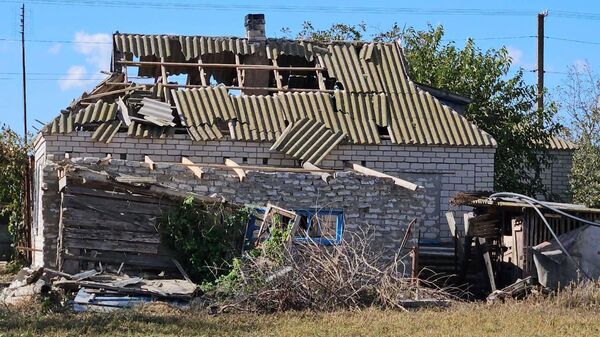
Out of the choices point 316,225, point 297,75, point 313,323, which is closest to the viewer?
point 313,323

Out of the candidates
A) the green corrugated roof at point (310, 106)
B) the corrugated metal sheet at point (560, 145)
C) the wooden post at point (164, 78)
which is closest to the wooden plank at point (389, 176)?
the green corrugated roof at point (310, 106)

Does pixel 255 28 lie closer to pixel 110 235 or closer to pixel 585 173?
pixel 110 235

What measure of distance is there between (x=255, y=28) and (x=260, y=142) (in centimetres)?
423

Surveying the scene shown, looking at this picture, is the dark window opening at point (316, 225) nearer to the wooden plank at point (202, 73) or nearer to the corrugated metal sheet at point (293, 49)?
the wooden plank at point (202, 73)

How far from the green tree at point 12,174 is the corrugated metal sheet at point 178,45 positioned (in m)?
4.52

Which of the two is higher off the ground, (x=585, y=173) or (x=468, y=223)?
(x=585, y=173)

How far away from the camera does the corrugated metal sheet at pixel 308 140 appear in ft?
68.0

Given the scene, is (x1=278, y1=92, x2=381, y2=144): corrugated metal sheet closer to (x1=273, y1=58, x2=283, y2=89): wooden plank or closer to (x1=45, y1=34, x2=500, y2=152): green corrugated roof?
(x1=45, y1=34, x2=500, y2=152): green corrugated roof

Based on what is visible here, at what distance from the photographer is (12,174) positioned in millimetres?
25859

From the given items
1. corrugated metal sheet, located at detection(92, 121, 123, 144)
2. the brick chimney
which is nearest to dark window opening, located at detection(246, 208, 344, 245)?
corrugated metal sheet, located at detection(92, 121, 123, 144)

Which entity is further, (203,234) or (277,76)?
(277,76)

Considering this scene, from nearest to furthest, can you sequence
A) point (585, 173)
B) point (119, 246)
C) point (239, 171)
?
point (119, 246), point (239, 171), point (585, 173)

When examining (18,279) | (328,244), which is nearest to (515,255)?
(328,244)

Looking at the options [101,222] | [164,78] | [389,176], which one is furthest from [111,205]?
[164,78]
